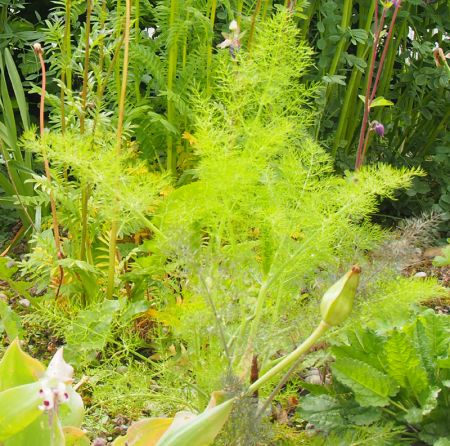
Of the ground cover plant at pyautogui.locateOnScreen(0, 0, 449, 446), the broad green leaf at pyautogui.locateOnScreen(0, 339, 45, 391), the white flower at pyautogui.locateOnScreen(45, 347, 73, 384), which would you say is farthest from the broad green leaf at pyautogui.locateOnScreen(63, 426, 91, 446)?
the white flower at pyautogui.locateOnScreen(45, 347, 73, 384)

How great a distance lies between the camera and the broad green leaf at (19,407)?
131 centimetres

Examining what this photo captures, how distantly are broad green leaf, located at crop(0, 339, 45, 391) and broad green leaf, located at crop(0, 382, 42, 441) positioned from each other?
149 mm

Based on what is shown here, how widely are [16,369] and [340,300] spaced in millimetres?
612

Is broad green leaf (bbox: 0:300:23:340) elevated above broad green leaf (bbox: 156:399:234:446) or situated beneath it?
situated beneath

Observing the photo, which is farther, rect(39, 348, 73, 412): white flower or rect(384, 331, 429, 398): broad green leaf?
rect(384, 331, 429, 398): broad green leaf

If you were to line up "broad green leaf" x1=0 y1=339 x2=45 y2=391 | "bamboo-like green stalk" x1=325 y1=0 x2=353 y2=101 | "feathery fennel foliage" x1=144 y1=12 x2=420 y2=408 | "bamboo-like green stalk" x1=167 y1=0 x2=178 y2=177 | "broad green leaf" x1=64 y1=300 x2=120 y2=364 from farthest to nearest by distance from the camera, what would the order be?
"bamboo-like green stalk" x1=325 y1=0 x2=353 y2=101
"bamboo-like green stalk" x1=167 y1=0 x2=178 y2=177
"broad green leaf" x1=64 y1=300 x2=120 y2=364
"feathery fennel foliage" x1=144 y1=12 x2=420 y2=408
"broad green leaf" x1=0 y1=339 x2=45 y2=391

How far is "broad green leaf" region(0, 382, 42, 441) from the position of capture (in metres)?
1.31

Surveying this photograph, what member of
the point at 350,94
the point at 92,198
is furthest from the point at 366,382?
the point at 350,94

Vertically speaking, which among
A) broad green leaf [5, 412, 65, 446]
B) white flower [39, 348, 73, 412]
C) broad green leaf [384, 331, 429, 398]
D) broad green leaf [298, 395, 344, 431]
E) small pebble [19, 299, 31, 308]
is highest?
white flower [39, 348, 73, 412]

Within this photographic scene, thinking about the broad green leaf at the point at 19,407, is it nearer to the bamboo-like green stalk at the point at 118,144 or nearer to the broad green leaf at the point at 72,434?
the broad green leaf at the point at 72,434

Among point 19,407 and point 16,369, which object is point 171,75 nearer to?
point 16,369

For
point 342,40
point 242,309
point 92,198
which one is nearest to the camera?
point 242,309

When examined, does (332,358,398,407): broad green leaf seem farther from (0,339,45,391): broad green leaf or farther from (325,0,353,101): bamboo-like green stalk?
(325,0,353,101): bamboo-like green stalk

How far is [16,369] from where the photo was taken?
4.89 feet
